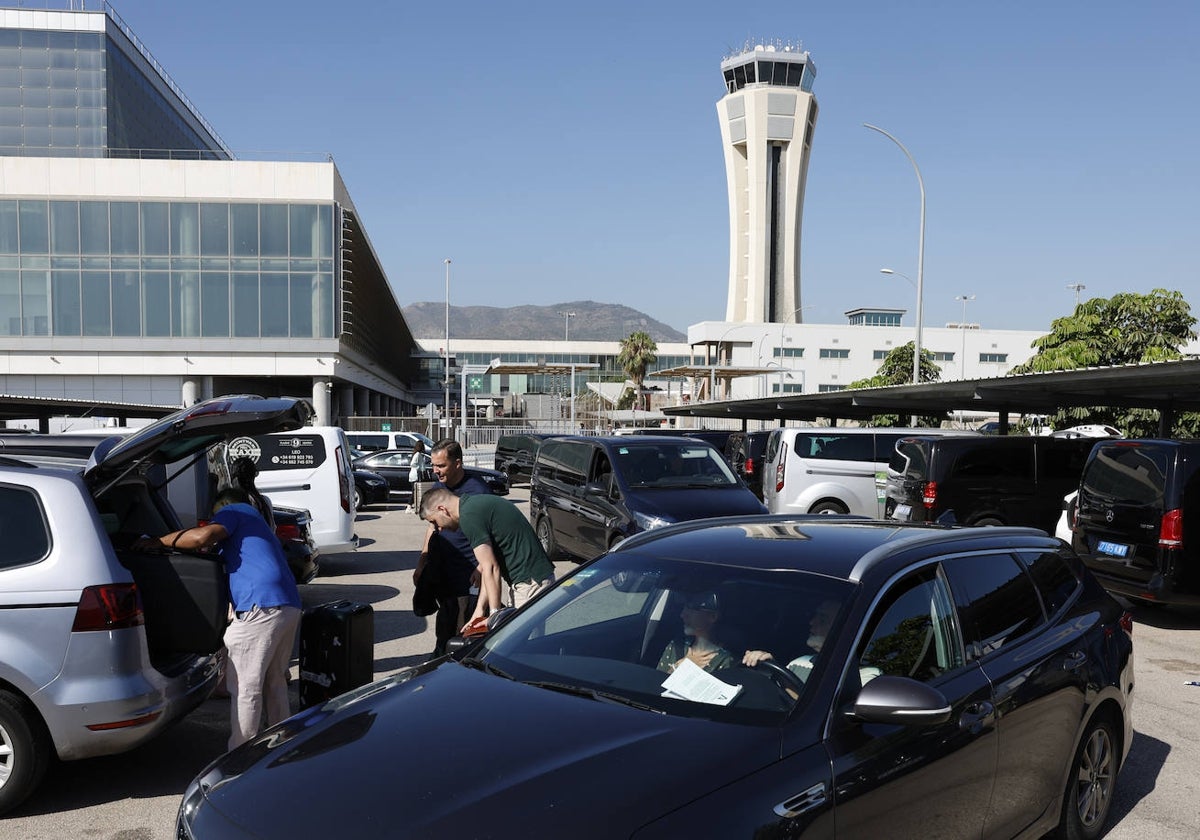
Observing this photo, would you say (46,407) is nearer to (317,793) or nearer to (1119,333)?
(317,793)

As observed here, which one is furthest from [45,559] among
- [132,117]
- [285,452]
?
[132,117]

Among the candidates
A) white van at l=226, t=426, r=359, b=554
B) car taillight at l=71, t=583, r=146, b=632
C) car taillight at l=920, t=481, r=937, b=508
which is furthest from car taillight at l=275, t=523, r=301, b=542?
car taillight at l=920, t=481, r=937, b=508

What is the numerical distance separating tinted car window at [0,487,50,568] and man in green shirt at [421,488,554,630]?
2268 mm

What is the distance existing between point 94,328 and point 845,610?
49.5 meters

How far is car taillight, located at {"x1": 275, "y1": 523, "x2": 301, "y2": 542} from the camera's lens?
10.7 meters

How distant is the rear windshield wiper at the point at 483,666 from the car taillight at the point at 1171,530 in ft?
26.6

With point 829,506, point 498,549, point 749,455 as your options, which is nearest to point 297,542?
point 498,549

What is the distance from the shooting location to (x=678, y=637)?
3.73 m

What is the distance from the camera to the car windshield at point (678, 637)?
11.1 ft

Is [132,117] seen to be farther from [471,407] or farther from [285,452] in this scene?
[285,452]

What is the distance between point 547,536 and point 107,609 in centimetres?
973

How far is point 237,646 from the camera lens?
16.9ft

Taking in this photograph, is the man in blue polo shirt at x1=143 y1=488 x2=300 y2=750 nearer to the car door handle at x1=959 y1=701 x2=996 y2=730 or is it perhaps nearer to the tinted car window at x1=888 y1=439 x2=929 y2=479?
the car door handle at x1=959 y1=701 x2=996 y2=730

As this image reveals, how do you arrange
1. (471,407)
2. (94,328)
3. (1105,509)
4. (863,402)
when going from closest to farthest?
1. (1105,509)
2. (863,402)
3. (94,328)
4. (471,407)
